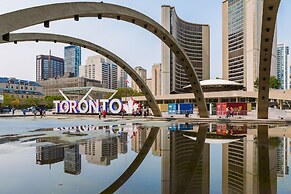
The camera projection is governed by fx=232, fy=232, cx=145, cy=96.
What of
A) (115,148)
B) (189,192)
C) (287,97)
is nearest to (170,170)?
(189,192)

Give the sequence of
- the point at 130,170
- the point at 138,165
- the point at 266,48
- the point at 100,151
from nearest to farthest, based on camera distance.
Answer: the point at 130,170 < the point at 138,165 < the point at 100,151 < the point at 266,48

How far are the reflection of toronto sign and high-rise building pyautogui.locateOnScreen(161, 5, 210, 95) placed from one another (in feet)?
273

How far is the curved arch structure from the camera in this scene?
16.2 meters

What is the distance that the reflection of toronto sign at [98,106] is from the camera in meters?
40.7

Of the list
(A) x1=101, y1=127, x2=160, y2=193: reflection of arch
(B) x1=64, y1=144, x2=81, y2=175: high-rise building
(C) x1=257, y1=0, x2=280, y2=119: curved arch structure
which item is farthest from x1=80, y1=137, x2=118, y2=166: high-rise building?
(C) x1=257, y1=0, x2=280, y2=119: curved arch structure

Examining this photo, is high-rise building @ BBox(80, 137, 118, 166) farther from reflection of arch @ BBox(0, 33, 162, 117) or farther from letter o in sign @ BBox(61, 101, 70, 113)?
letter o in sign @ BBox(61, 101, 70, 113)

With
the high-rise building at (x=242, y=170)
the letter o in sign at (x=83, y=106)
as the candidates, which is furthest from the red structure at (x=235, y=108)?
the high-rise building at (x=242, y=170)

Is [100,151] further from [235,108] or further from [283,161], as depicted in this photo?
[235,108]

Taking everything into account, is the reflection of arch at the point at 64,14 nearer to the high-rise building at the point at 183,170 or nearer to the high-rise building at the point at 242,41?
the high-rise building at the point at 183,170

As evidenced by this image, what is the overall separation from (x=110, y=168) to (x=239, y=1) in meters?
140

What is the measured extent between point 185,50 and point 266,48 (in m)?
126

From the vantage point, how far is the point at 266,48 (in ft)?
66.6

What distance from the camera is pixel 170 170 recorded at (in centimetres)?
733

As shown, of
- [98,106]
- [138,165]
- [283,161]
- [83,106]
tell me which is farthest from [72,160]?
[83,106]
